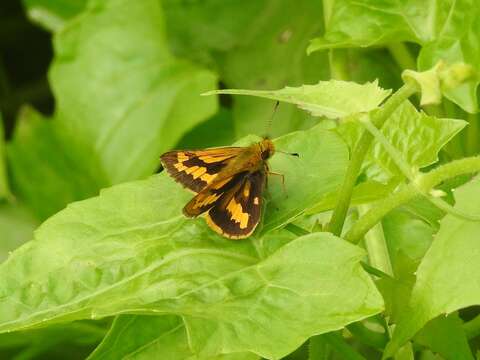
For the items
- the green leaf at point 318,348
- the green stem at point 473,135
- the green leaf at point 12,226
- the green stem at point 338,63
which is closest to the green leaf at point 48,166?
the green leaf at point 12,226

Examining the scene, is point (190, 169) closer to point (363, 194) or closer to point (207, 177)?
point (207, 177)

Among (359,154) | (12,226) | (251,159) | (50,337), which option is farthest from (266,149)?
(12,226)

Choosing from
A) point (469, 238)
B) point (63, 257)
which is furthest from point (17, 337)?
point (469, 238)

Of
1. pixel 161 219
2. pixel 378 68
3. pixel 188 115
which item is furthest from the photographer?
pixel 188 115

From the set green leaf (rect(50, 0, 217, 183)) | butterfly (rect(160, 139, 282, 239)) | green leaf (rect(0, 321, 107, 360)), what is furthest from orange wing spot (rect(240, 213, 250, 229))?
green leaf (rect(50, 0, 217, 183))

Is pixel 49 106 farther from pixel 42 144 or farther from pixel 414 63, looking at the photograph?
pixel 414 63

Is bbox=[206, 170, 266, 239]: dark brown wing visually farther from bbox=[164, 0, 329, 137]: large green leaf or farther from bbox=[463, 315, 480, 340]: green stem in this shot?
bbox=[164, 0, 329, 137]: large green leaf
